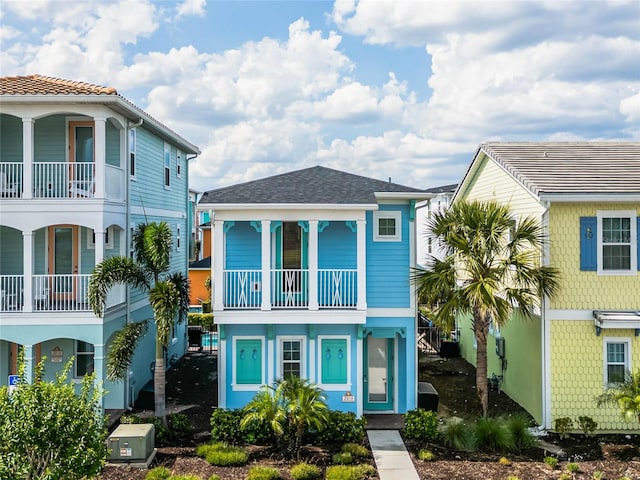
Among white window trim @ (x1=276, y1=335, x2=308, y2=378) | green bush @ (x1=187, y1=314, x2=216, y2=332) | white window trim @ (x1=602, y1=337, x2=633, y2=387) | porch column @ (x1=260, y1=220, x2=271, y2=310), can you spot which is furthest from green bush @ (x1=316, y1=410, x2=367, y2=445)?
green bush @ (x1=187, y1=314, x2=216, y2=332)

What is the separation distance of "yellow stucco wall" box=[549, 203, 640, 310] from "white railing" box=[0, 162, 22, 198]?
13876 millimetres

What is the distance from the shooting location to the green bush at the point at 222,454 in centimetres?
1213

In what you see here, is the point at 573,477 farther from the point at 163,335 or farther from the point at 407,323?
the point at 163,335

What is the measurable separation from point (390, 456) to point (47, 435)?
286 inches

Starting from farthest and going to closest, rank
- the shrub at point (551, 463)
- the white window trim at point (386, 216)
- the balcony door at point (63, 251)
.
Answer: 1. the balcony door at point (63, 251)
2. the white window trim at point (386, 216)
3. the shrub at point (551, 463)

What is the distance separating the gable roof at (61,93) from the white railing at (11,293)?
4.62 metres

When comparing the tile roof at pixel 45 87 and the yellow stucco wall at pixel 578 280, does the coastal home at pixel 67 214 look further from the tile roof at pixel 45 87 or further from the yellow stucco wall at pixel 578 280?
the yellow stucco wall at pixel 578 280

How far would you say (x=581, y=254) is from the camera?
14.4 m

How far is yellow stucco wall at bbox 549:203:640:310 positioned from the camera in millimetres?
14414

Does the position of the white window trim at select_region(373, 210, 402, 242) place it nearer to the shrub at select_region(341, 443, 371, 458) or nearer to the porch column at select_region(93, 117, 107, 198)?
the shrub at select_region(341, 443, 371, 458)

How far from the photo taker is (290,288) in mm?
15273

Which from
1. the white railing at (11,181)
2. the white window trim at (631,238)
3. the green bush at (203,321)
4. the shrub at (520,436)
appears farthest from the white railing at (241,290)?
the green bush at (203,321)

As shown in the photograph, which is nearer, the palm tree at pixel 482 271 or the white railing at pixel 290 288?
the palm tree at pixel 482 271

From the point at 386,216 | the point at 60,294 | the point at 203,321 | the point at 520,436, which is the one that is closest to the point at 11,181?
the point at 60,294
